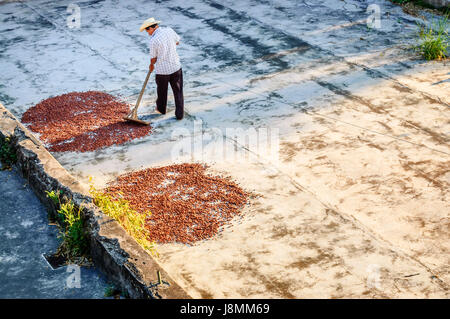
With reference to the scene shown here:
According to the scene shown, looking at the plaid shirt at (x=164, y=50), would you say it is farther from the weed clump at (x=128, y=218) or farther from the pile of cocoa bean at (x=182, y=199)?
the weed clump at (x=128, y=218)

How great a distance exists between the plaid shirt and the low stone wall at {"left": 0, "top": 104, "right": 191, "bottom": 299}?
214 cm

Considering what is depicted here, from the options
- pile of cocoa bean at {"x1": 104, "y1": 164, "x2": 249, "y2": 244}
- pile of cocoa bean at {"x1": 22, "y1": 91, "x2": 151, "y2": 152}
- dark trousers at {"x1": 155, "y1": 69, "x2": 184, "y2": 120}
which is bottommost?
pile of cocoa bean at {"x1": 104, "y1": 164, "x2": 249, "y2": 244}

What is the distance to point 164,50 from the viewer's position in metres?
8.30

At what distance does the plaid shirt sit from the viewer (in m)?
8.23

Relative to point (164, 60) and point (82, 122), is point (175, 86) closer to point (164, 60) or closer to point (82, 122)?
point (164, 60)

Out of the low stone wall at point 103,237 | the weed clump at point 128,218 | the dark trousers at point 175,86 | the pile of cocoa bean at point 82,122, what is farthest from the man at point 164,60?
the weed clump at point 128,218

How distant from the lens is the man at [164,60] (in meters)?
8.26

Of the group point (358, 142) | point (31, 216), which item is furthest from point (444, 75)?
point (31, 216)

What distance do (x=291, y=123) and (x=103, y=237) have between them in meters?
3.82

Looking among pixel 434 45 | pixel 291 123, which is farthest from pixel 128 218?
pixel 434 45

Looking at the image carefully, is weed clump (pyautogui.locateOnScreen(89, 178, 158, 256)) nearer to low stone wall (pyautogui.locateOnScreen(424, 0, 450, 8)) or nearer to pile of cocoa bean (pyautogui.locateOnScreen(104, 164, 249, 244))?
pile of cocoa bean (pyautogui.locateOnScreen(104, 164, 249, 244))

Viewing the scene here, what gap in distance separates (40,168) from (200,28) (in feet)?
20.6

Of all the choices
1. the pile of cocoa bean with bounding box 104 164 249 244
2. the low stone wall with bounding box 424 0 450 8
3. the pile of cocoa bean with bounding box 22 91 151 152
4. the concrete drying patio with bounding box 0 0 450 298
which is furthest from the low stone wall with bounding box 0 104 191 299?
the low stone wall with bounding box 424 0 450 8

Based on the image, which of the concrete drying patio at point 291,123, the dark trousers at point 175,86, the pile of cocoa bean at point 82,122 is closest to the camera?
the concrete drying patio at point 291,123
